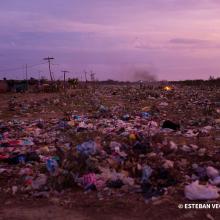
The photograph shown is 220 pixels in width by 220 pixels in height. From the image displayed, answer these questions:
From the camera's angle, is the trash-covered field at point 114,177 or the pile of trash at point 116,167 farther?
the pile of trash at point 116,167

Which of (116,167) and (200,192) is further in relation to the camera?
(116,167)

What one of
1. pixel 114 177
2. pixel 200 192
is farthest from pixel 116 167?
pixel 200 192

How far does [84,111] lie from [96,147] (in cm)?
740

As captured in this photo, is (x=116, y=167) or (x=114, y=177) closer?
(x=114, y=177)

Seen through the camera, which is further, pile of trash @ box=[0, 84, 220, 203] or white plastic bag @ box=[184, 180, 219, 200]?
pile of trash @ box=[0, 84, 220, 203]

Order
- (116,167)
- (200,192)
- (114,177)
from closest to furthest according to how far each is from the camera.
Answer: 1. (200,192)
2. (114,177)
3. (116,167)

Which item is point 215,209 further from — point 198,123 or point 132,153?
point 198,123

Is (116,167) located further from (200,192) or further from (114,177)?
(200,192)

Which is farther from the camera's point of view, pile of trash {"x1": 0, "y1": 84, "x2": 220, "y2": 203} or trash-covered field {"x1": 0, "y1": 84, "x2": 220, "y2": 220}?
pile of trash {"x1": 0, "y1": 84, "x2": 220, "y2": 203}

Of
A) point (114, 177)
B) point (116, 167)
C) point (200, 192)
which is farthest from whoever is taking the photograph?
point (116, 167)

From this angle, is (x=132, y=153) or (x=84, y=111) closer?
(x=132, y=153)

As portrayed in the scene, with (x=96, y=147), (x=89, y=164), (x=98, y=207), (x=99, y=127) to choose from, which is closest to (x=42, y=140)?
(x=99, y=127)

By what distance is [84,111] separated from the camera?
1335cm

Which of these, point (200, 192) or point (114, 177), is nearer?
point (200, 192)
